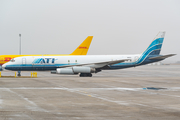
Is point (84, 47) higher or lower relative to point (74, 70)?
higher

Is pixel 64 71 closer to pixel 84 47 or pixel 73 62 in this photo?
pixel 73 62

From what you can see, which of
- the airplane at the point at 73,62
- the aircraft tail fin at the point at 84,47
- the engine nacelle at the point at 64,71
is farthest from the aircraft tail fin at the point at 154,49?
the aircraft tail fin at the point at 84,47

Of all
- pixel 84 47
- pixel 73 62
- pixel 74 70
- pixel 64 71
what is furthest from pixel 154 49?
pixel 84 47

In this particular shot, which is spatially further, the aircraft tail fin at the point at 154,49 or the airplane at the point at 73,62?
the aircraft tail fin at the point at 154,49

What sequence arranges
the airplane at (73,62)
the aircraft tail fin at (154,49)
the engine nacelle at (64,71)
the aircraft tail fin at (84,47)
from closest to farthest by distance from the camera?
the engine nacelle at (64,71) < the airplane at (73,62) < the aircraft tail fin at (154,49) < the aircraft tail fin at (84,47)

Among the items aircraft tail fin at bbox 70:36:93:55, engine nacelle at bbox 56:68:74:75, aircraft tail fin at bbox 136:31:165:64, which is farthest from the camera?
aircraft tail fin at bbox 70:36:93:55

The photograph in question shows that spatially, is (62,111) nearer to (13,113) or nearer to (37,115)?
(37,115)

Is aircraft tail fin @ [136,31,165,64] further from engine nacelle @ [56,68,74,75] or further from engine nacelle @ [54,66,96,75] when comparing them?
engine nacelle @ [56,68,74,75]

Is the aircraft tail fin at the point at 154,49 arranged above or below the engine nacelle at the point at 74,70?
above

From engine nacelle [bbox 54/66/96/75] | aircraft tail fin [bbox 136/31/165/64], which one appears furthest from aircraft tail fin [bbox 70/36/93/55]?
engine nacelle [bbox 54/66/96/75]

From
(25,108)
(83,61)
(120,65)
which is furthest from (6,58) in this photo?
(25,108)

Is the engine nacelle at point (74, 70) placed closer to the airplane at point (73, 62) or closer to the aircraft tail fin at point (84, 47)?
the airplane at point (73, 62)

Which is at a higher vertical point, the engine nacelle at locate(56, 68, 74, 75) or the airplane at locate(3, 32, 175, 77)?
the airplane at locate(3, 32, 175, 77)

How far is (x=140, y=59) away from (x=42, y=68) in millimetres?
15897
